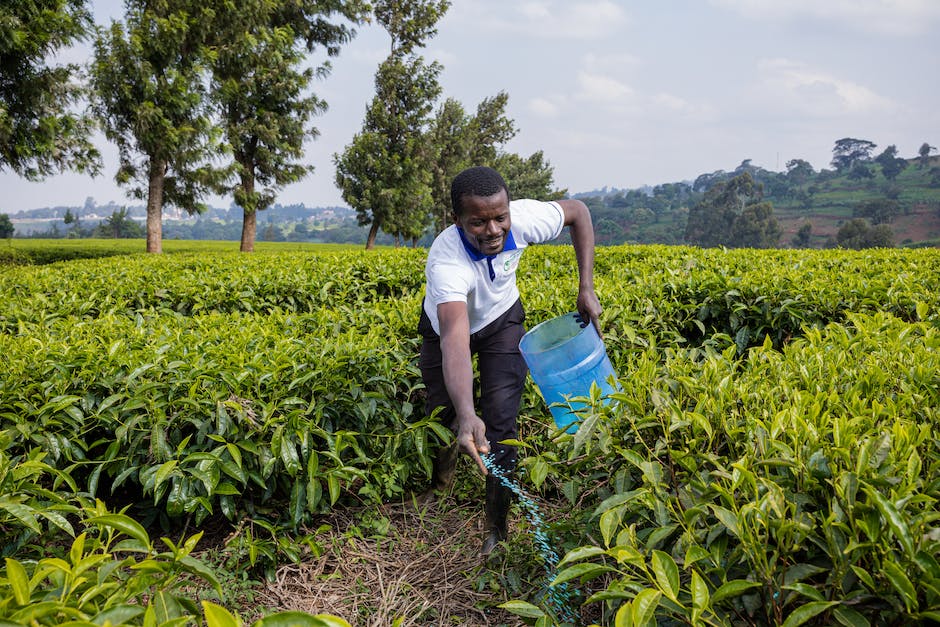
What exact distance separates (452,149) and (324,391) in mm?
30272

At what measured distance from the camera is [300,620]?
78 centimetres

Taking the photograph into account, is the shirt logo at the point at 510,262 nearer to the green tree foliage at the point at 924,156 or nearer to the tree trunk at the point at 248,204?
the tree trunk at the point at 248,204

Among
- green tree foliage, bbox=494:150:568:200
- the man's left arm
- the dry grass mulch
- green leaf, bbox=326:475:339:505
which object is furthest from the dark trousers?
green tree foliage, bbox=494:150:568:200

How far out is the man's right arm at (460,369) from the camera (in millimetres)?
1929

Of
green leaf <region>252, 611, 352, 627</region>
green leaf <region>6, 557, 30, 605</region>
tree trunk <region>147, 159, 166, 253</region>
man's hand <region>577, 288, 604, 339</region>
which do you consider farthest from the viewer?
tree trunk <region>147, 159, 166, 253</region>

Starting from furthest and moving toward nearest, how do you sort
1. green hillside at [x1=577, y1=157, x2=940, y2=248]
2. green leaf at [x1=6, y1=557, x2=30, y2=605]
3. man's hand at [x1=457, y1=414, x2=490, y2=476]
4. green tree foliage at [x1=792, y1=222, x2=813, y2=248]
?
green hillside at [x1=577, y1=157, x2=940, y2=248]
green tree foliage at [x1=792, y1=222, x2=813, y2=248]
man's hand at [x1=457, y1=414, x2=490, y2=476]
green leaf at [x1=6, y1=557, x2=30, y2=605]

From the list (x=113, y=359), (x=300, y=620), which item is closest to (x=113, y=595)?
(x=300, y=620)

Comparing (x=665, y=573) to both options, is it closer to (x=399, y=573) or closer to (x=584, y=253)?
(x=399, y=573)

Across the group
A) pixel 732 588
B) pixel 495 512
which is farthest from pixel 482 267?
pixel 732 588

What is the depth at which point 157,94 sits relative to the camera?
1497 cm

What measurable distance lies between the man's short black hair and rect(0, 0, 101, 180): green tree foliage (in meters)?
14.0

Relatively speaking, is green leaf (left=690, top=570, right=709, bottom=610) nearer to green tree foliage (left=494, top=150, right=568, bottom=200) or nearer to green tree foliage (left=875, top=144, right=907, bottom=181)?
green tree foliage (left=494, top=150, right=568, bottom=200)

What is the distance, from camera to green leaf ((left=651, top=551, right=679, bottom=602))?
116cm

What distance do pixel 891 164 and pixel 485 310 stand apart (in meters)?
109
